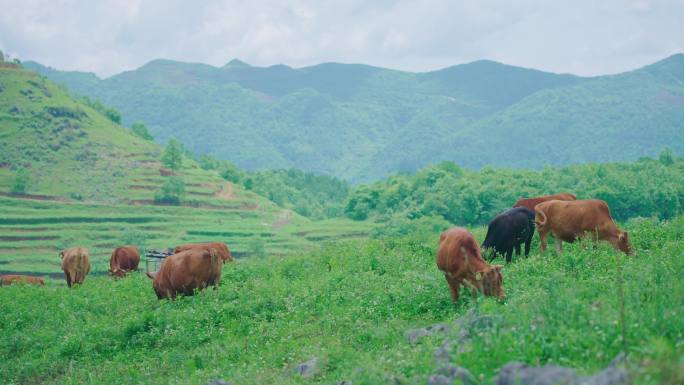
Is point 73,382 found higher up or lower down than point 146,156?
lower down

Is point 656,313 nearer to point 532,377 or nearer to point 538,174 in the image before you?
point 532,377

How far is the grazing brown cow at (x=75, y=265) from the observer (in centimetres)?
2353

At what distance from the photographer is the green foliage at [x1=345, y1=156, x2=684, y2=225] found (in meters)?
64.2

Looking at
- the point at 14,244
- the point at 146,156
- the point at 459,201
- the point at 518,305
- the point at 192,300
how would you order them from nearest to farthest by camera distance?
the point at 518,305 < the point at 192,300 < the point at 14,244 < the point at 459,201 < the point at 146,156

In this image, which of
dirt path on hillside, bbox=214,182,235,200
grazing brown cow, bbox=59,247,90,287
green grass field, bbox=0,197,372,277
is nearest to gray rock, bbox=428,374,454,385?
grazing brown cow, bbox=59,247,90,287

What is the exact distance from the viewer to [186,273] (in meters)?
16.0

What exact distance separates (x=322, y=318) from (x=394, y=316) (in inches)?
54.4

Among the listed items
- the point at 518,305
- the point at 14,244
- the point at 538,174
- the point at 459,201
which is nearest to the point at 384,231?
the point at 459,201

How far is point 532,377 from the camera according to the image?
278 inches

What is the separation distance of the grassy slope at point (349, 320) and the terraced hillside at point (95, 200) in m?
47.7

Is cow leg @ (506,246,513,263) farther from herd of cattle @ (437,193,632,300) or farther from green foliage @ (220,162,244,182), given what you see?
green foliage @ (220,162,244,182)

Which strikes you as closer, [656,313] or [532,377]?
[532,377]

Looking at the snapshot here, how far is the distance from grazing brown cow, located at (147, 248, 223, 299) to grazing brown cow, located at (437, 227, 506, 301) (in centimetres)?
605

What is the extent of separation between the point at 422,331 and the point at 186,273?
7.20m
